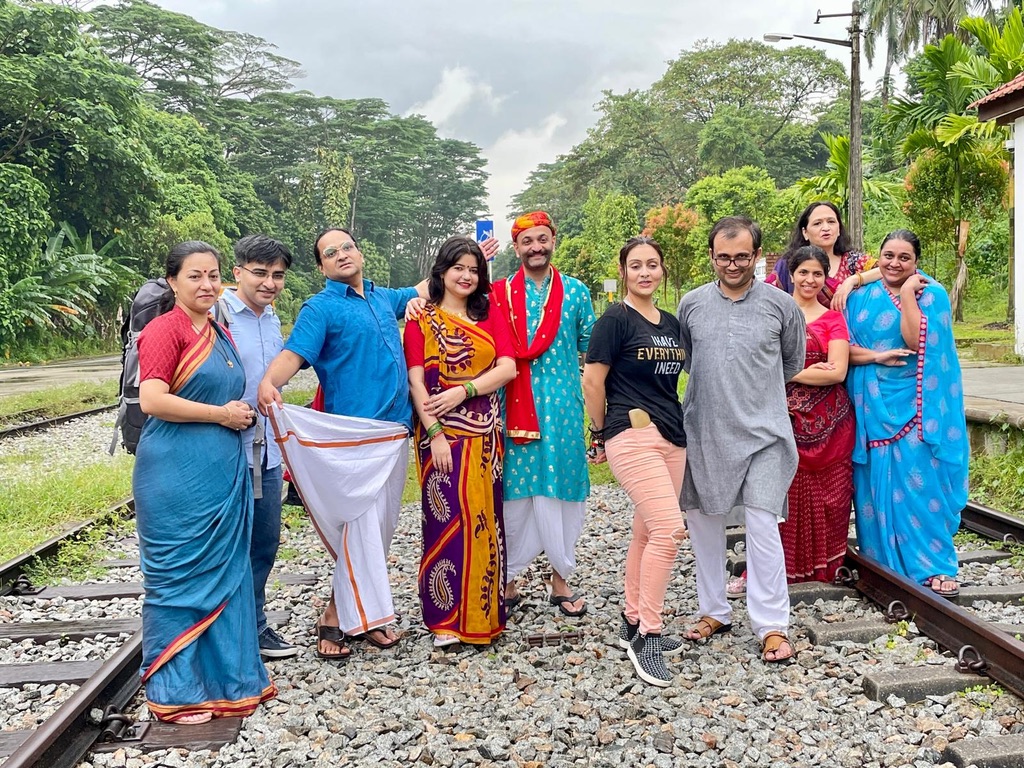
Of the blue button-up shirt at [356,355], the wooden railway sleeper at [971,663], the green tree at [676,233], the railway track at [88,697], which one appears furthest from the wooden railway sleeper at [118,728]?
the green tree at [676,233]

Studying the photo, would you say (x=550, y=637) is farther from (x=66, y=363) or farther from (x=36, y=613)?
(x=66, y=363)

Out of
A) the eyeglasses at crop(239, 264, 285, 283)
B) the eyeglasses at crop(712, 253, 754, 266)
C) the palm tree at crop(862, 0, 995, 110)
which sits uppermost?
the palm tree at crop(862, 0, 995, 110)

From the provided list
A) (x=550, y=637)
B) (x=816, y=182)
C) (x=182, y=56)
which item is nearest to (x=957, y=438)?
(x=550, y=637)

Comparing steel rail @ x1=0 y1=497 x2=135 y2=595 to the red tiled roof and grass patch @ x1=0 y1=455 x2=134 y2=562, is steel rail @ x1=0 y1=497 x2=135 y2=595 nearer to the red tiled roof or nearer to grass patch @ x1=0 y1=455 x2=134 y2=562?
grass patch @ x1=0 y1=455 x2=134 y2=562

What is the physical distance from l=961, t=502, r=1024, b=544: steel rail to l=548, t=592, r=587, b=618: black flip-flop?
8.68 feet

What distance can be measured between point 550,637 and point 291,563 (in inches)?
89.5

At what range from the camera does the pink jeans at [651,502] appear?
3662 millimetres

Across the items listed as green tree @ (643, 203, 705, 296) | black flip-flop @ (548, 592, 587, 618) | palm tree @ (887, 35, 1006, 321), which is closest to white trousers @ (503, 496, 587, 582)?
black flip-flop @ (548, 592, 587, 618)

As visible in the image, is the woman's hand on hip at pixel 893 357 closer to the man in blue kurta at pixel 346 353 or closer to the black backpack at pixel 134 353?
the man in blue kurta at pixel 346 353

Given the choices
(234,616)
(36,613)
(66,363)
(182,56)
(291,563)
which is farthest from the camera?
(182,56)

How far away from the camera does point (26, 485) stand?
7566 mm

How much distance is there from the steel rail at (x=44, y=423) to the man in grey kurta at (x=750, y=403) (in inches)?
386

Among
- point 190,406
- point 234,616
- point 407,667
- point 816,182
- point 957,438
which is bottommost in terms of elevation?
point 407,667

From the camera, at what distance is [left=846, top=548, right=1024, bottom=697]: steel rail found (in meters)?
3.31
